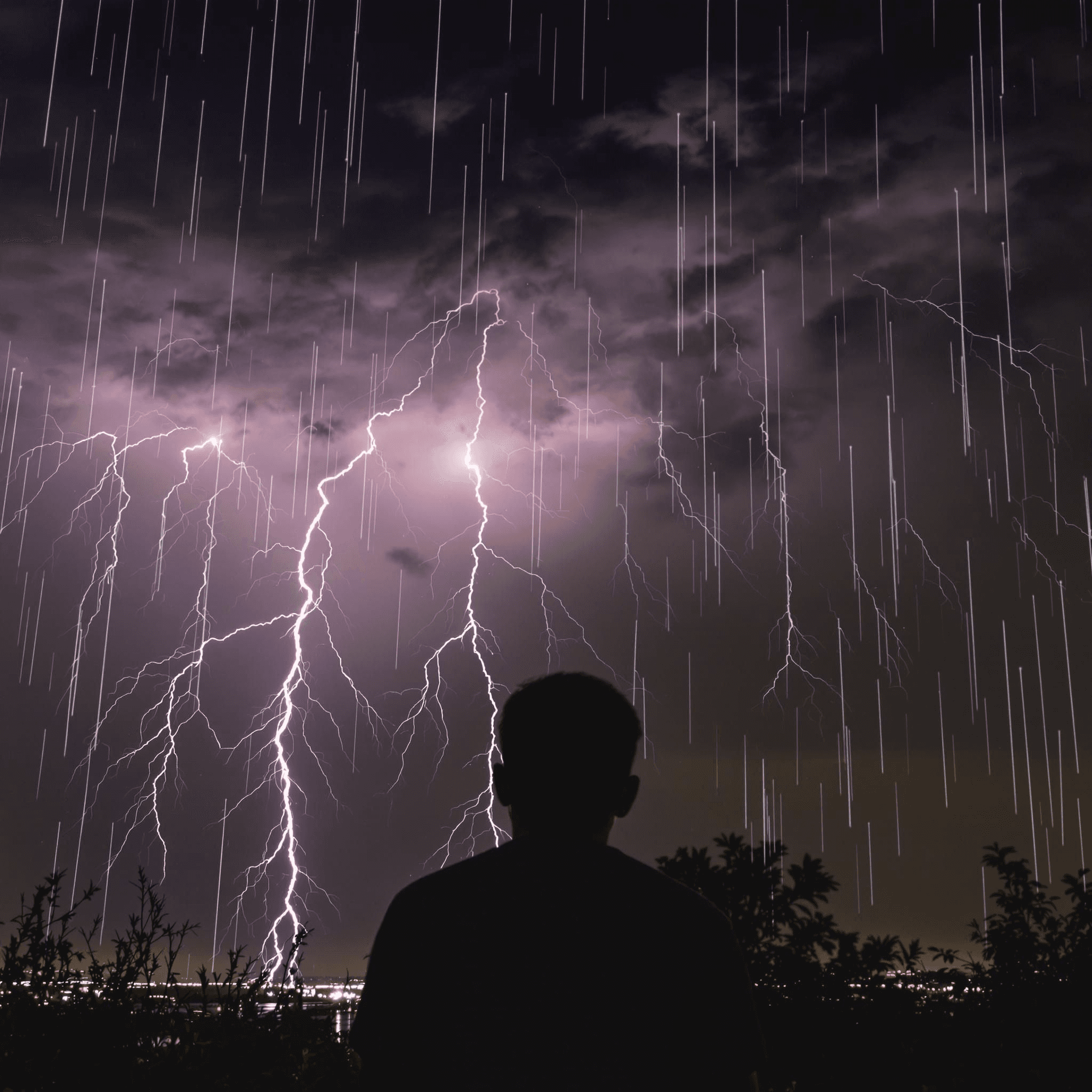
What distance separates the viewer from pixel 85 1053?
3.70 m

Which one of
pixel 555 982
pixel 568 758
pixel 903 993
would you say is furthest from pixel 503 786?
pixel 903 993

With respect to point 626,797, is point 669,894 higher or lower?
lower

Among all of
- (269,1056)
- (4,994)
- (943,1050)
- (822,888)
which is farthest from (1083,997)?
(4,994)

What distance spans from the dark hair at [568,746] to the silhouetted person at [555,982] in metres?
0.05

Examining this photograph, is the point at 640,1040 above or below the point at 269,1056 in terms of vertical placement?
above

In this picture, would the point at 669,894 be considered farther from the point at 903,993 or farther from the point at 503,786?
the point at 903,993

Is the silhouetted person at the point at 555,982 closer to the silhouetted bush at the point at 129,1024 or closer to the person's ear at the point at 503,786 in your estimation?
the person's ear at the point at 503,786

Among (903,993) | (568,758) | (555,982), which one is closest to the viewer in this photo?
(555,982)

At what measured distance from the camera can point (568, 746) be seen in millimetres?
1546

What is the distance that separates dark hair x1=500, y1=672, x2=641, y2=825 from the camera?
1521mm

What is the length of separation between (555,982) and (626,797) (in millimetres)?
311

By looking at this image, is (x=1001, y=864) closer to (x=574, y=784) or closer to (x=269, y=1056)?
(x=269, y=1056)

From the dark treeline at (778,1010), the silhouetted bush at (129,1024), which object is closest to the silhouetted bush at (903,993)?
the dark treeline at (778,1010)

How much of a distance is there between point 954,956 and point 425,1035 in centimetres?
547
